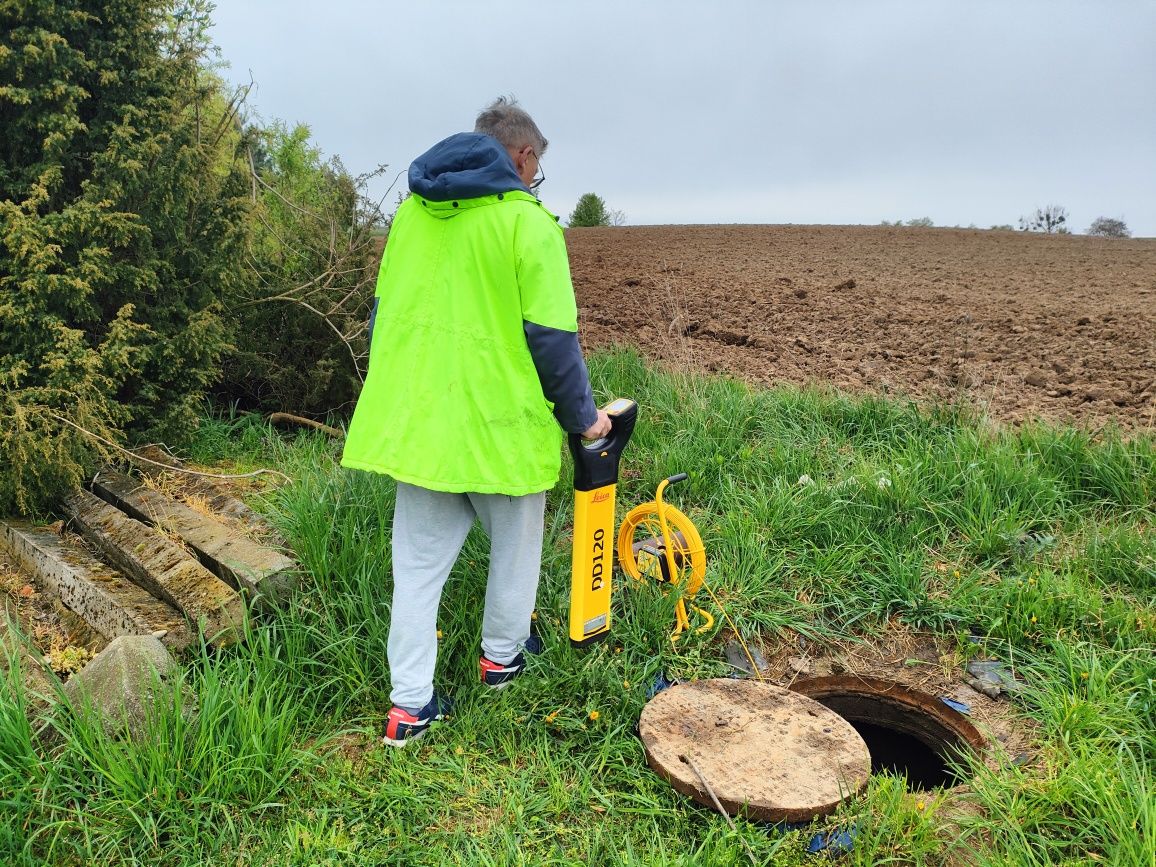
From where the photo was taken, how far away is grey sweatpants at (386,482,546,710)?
286 cm

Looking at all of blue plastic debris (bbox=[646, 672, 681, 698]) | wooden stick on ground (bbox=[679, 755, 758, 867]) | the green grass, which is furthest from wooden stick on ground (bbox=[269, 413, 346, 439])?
wooden stick on ground (bbox=[679, 755, 758, 867])

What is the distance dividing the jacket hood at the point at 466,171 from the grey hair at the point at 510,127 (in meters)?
0.10

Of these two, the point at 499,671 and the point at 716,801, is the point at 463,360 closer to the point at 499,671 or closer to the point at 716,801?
the point at 499,671

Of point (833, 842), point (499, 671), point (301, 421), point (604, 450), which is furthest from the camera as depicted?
point (301, 421)

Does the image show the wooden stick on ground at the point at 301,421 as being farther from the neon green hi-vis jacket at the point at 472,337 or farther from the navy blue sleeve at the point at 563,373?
the navy blue sleeve at the point at 563,373

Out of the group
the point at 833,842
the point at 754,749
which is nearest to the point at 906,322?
the point at 754,749

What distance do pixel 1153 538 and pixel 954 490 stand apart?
919mm

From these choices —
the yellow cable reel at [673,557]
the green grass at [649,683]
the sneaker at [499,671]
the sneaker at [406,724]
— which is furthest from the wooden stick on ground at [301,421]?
the sneaker at [406,724]

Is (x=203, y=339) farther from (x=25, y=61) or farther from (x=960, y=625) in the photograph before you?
(x=960, y=625)

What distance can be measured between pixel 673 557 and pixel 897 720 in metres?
1.21

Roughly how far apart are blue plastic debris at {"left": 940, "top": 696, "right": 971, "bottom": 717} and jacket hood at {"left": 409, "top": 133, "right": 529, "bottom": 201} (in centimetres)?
265

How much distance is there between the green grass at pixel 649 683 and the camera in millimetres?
2512

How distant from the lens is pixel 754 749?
2906 mm

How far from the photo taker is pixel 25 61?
4.21 m
